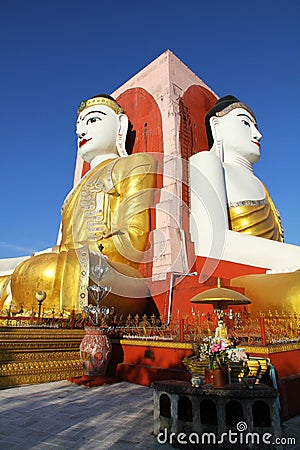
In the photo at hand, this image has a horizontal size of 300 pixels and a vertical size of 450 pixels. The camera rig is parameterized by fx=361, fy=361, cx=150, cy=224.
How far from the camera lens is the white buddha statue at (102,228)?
6.64 metres

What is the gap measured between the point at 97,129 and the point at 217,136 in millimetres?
3502

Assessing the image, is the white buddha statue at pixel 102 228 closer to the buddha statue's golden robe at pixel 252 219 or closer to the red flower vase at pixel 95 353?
the red flower vase at pixel 95 353

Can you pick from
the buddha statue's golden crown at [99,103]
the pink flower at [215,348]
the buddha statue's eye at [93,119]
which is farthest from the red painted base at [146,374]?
the buddha statue's golden crown at [99,103]

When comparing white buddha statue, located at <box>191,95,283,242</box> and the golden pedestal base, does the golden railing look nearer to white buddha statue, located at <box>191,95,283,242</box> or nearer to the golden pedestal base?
the golden pedestal base

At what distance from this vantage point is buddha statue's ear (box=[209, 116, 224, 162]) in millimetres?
10461

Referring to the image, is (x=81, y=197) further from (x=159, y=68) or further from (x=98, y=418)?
(x=98, y=418)

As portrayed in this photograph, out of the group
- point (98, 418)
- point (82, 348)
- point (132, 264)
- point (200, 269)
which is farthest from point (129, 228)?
point (98, 418)

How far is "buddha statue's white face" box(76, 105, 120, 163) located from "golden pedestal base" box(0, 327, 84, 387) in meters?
6.35

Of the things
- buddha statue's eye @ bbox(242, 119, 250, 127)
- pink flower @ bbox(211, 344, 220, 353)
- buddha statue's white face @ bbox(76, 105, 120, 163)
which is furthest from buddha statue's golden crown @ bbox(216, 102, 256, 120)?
pink flower @ bbox(211, 344, 220, 353)

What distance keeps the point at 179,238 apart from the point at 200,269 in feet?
3.00

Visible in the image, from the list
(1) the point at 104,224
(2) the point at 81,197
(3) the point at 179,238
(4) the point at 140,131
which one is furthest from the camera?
(4) the point at 140,131

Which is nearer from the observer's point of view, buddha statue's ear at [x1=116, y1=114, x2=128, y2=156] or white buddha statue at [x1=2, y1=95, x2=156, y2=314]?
white buddha statue at [x1=2, y1=95, x2=156, y2=314]

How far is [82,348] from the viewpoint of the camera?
506 centimetres

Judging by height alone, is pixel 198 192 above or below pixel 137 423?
above
